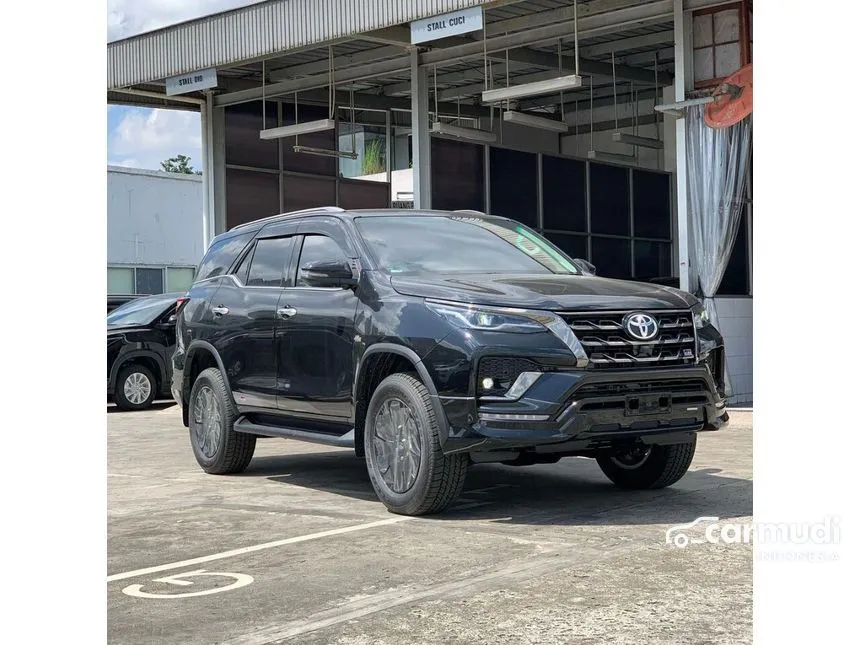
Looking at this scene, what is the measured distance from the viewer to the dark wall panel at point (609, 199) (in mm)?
26109

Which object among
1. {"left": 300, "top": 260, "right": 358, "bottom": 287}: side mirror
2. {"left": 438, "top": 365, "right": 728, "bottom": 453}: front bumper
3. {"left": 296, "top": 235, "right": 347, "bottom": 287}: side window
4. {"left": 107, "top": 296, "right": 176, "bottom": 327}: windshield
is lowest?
{"left": 438, "top": 365, "right": 728, "bottom": 453}: front bumper

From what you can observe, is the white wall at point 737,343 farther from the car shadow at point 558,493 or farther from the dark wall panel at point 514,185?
the dark wall panel at point 514,185

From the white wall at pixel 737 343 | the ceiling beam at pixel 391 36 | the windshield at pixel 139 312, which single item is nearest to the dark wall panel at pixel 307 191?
the ceiling beam at pixel 391 36

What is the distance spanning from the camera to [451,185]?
2228 cm

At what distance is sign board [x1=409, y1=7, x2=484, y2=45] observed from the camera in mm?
15773

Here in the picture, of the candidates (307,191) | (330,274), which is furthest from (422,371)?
(307,191)

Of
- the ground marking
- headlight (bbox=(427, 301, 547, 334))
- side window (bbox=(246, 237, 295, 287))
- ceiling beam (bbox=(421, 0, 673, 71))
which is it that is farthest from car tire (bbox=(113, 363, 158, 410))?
the ground marking

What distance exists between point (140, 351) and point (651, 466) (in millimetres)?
10807

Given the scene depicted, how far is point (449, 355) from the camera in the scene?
271 inches

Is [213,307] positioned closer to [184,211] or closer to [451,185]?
[451,185]

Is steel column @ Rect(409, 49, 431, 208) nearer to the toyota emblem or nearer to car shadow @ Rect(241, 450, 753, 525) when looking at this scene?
car shadow @ Rect(241, 450, 753, 525)

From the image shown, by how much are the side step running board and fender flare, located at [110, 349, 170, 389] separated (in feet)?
27.3
